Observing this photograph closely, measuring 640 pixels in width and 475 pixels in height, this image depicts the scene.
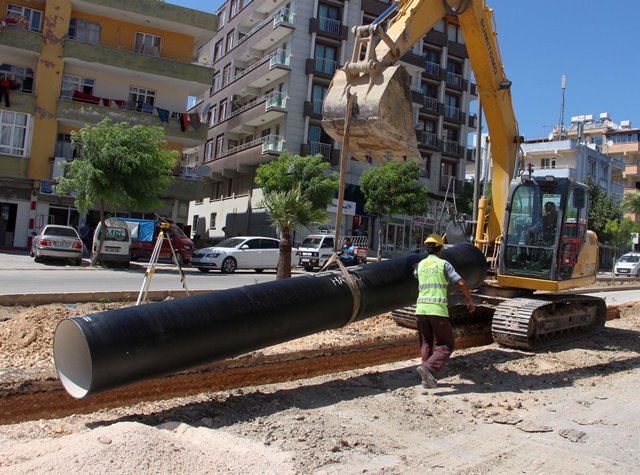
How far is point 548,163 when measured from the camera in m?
61.1

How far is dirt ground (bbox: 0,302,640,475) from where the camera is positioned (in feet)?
13.4

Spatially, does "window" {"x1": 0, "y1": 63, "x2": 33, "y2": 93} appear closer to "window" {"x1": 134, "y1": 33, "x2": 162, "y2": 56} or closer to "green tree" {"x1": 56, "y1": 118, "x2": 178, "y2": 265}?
"window" {"x1": 134, "y1": 33, "x2": 162, "y2": 56}

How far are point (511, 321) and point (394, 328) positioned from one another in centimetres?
244

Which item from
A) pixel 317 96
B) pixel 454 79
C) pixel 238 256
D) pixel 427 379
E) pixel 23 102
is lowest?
pixel 427 379

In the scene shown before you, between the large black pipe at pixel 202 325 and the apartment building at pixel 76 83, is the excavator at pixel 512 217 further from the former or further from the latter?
the apartment building at pixel 76 83

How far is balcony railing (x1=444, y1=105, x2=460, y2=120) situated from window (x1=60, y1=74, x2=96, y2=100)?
28.3 meters

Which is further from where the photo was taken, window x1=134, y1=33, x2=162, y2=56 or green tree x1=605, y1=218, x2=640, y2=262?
green tree x1=605, y1=218, x2=640, y2=262

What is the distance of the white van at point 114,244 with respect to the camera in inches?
888

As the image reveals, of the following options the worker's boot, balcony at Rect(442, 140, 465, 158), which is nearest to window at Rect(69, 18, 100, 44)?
balcony at Rect(442, 140, 465, 158)

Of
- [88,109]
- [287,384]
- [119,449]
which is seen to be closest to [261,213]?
[88,109]

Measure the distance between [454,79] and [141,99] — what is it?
89.3 ft

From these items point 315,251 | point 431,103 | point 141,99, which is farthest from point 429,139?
point 141,99

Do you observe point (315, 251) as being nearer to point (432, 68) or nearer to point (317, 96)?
point (317, 96)

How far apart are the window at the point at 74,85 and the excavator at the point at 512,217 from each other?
2624cm
